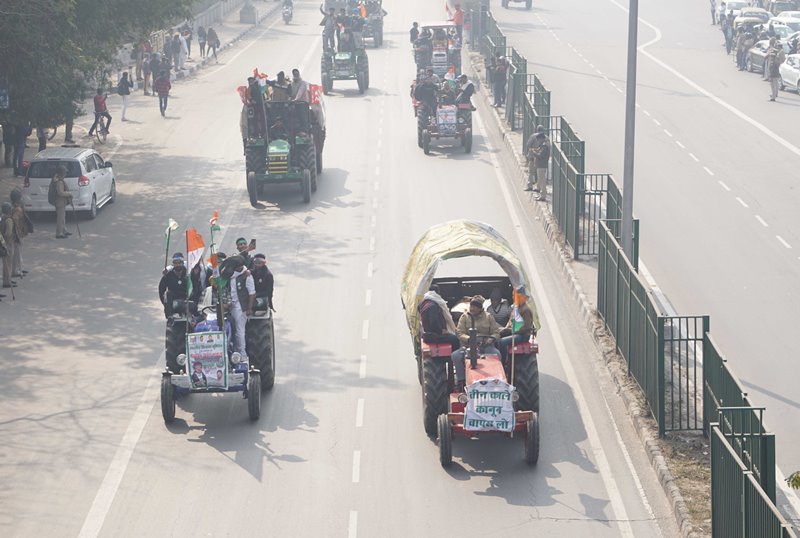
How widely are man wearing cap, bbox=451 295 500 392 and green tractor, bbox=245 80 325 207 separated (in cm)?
1515

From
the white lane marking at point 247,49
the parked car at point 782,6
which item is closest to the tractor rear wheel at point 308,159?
the white lane marking at point 247,49

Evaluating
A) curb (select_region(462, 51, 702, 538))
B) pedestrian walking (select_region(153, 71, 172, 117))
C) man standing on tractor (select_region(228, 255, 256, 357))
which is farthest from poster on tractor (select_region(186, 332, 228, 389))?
pedestrian walking (select_region(153, 71, 172, 117))

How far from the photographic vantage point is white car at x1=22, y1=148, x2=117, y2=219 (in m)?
31.9

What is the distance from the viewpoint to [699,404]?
19016 mm

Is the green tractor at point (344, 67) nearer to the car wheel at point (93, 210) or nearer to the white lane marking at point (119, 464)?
the car wheel at point (93, 210)

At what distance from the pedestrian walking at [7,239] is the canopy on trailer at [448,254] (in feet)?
30.3

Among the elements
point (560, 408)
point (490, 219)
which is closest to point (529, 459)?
point (560, 408)

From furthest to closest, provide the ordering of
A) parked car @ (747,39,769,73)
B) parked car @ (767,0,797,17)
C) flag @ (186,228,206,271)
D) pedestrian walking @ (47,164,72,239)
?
parked car @ (767,0,797,17)
parked car @ (747,39,769,73)
pedestrian walking @ (47,164,72,239)
flag @ (186,228,206,271)

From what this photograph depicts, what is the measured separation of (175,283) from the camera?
792 inches

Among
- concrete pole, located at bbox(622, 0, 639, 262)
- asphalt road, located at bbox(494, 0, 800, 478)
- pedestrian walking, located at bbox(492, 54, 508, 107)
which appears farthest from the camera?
pedestrian walking, located at bbox(492, 54, 508, 107)

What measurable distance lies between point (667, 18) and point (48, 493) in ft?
206

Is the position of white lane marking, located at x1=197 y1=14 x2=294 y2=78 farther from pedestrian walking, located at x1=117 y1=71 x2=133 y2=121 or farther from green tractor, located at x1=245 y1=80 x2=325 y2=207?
green tractor, located at x1=245 y1=80 x2=325 y2=207

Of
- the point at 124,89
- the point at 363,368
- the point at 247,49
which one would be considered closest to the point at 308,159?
the point at 363,368

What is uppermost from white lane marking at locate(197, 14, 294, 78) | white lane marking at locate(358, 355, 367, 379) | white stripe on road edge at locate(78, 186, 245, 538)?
white lane marking at locate(197, 14, 294, 78)
